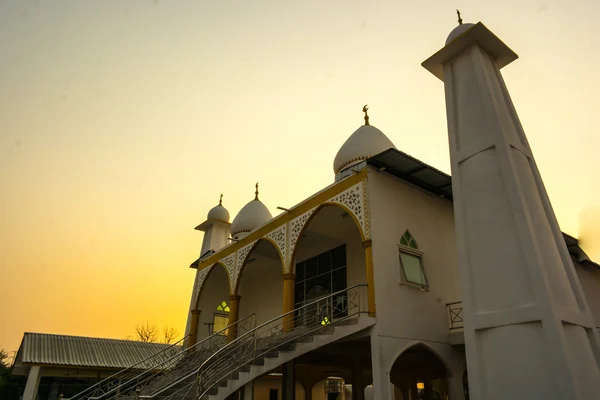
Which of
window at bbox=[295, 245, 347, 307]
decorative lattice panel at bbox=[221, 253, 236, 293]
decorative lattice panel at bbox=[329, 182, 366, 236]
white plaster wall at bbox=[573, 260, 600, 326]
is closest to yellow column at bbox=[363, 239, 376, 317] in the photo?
decorative lattice panel at bbox=[329, 182, 366, 236]

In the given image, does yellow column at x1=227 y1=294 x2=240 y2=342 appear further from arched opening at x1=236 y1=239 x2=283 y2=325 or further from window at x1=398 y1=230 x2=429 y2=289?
window at x1=398 y1=230 x2=429 y2=289

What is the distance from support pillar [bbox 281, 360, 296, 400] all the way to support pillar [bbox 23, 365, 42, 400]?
11.0 metres

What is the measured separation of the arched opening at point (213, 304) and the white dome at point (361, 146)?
6.99 metres

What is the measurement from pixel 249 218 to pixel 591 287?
496 inches

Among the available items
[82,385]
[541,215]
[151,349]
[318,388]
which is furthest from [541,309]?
[82,385]

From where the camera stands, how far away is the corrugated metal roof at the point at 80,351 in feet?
60.2

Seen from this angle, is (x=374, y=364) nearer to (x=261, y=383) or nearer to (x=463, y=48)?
(x=463, y=48)

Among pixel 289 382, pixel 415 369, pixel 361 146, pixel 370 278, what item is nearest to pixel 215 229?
pixel 361 146

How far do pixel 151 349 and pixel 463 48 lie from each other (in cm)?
2126

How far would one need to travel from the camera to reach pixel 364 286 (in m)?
11.7

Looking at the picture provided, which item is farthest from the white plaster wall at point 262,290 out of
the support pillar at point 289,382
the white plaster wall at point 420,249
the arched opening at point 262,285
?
the white plaster wall at point 420,249

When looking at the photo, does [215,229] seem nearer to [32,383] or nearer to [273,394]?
[273,394]

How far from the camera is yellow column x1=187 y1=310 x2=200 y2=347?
57.8ft

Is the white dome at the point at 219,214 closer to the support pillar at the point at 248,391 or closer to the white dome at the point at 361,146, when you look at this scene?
the white dome at the point at 361,146
